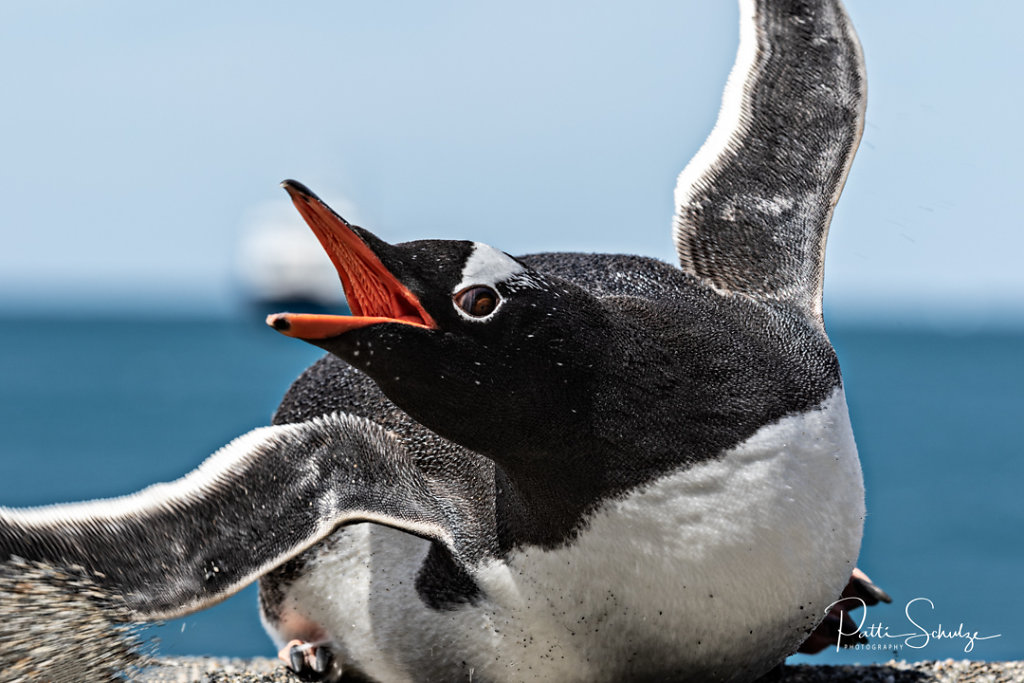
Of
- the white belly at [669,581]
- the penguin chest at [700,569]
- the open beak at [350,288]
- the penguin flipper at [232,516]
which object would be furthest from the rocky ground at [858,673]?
the open beak at [350,288]

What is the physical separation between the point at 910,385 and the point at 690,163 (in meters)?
71.8

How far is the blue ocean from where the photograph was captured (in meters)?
6.05

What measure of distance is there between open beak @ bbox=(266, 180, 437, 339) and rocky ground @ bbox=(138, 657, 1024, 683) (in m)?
1.69

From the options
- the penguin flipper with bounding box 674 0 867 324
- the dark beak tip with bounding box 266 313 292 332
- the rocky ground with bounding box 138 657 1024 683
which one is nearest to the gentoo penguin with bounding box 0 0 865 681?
the dark beak tip with bounding box 266 313 292 332

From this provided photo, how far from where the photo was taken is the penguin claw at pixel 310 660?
14.3ft

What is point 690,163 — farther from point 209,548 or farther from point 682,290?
point 209,548

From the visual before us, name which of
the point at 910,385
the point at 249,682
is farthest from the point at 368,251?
the point at 910,385

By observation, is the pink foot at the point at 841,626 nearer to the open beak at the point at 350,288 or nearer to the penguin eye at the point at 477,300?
the penguin eye at the point at 477,300

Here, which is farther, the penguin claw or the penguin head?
→ the penguin claw

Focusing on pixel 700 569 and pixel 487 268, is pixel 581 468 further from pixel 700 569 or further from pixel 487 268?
pixel 487 268

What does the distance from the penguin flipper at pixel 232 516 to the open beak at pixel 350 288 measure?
0.77 meters

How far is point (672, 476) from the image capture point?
11.6 ft

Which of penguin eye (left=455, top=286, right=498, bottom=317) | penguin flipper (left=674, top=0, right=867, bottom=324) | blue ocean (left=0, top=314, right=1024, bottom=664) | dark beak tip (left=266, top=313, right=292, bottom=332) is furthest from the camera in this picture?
blue ocean (left=0, top=314, right=1024, bottom=664)

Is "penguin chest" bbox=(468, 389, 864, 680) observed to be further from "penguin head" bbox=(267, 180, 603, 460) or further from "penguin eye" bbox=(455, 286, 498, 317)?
"penguin eye" bbox=(455, 286, 498, 317)
